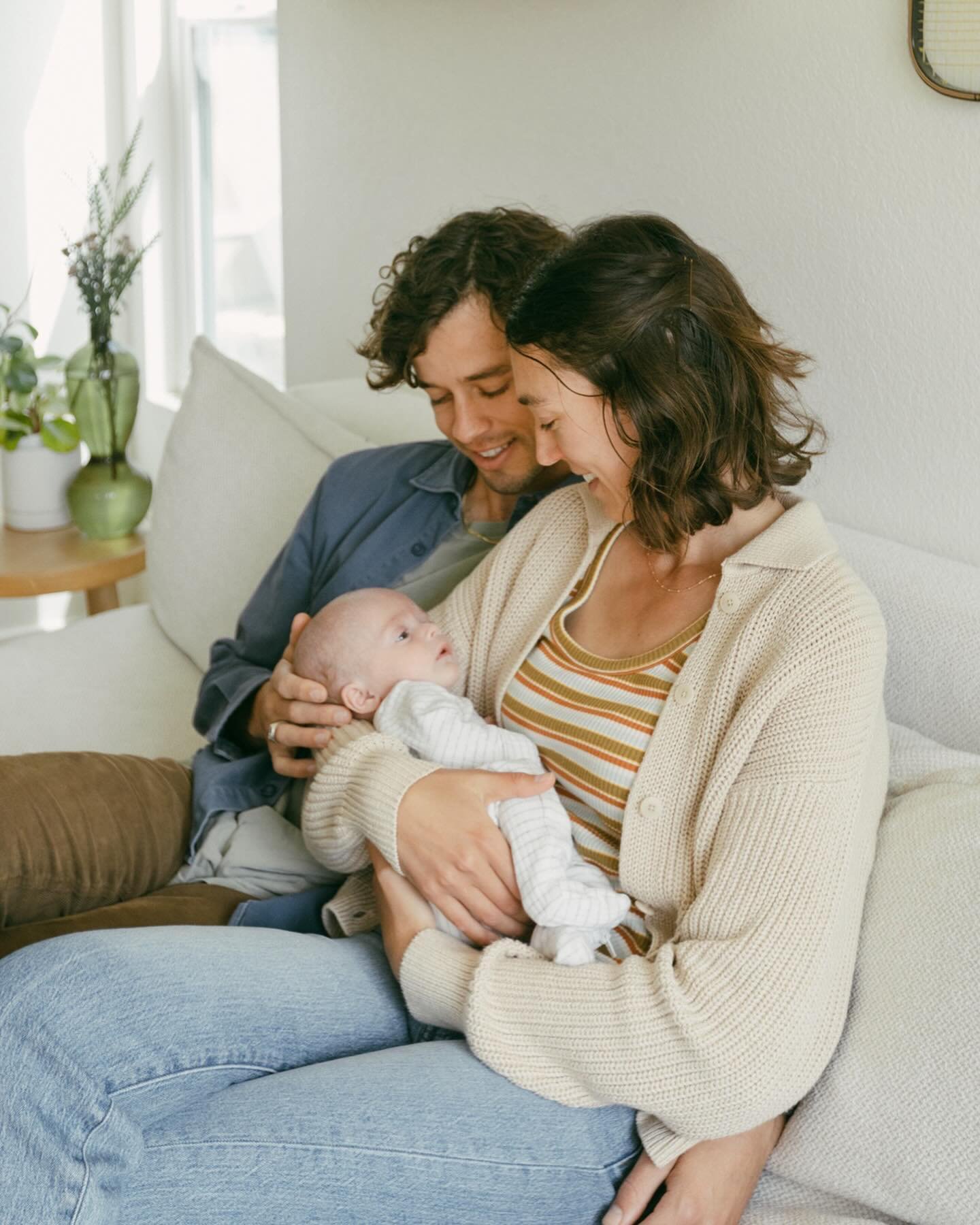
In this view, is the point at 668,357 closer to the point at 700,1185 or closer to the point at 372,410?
the point at 700,1185

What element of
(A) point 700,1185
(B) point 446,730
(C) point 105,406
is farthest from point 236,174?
(A) point 700,1185

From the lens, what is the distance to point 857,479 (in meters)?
1.56

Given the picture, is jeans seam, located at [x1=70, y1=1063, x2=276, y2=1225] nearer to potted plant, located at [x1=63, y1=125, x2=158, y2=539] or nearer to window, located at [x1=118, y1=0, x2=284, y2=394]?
potted plant, located at [x1=63, y1=125, x2=158, y2=539]

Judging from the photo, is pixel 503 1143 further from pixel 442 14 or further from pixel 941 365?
pixel 442 14

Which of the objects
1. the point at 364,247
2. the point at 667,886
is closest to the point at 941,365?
the point at 667,886

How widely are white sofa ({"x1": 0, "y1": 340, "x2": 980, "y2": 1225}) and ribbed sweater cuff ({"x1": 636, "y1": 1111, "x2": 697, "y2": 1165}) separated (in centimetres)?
9

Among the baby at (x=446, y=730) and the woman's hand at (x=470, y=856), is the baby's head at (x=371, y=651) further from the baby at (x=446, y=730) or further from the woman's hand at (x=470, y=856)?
the woman's hand at (x=470, y=856)

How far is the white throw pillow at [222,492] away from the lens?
6.59ft

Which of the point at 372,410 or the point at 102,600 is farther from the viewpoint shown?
the point at 102,600

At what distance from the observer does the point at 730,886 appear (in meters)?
1.08

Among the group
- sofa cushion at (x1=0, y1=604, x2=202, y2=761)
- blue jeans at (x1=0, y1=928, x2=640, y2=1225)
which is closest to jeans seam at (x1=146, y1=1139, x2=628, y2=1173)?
blue jeans at (x1=0, y1=928, x2=640, y2=1225)

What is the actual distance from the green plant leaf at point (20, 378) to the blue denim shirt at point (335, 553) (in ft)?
4.06

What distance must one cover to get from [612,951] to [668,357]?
22.0 inches

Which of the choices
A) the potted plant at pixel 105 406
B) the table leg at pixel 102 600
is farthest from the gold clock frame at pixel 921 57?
the table leg at pixel 102 600
